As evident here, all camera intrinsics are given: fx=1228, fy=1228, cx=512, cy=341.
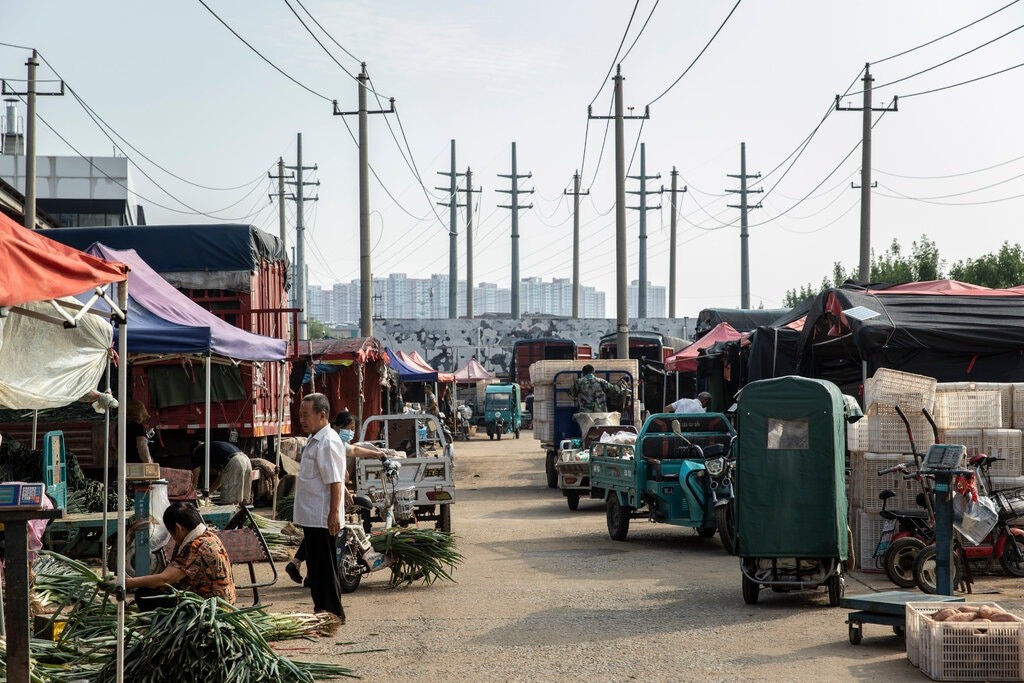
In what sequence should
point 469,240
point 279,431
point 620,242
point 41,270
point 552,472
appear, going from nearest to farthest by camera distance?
point 41,270
point 279,431
point 552,472
point 620,242
point 469,240

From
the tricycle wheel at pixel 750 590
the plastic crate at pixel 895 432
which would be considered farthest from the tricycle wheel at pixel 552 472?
the tricycle wheel at pixel 750 590

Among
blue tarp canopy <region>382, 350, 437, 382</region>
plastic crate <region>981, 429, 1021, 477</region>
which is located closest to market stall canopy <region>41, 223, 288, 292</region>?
plastic crate <region>981, 429, 1021, 477</region>

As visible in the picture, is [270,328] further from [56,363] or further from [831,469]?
[831,469]

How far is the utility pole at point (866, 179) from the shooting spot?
3083cm

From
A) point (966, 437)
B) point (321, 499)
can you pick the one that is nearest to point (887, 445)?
point (966, 437)

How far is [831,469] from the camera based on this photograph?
35.2 feet

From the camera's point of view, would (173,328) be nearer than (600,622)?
No

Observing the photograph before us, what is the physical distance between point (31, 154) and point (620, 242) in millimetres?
13779

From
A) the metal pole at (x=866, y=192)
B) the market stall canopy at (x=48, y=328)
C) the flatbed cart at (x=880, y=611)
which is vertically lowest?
the flatbed cart at (x=880, y=611)

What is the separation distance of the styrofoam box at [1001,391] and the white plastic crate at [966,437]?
34 centimetres

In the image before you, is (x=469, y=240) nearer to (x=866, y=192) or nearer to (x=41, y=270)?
(x=866, y=192)

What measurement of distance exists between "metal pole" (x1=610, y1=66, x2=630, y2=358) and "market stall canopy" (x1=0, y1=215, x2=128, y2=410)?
19.6 m

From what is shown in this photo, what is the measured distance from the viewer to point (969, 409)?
529 inches

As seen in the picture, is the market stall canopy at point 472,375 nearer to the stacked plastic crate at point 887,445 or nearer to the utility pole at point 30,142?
the utility pole at point 30,142
